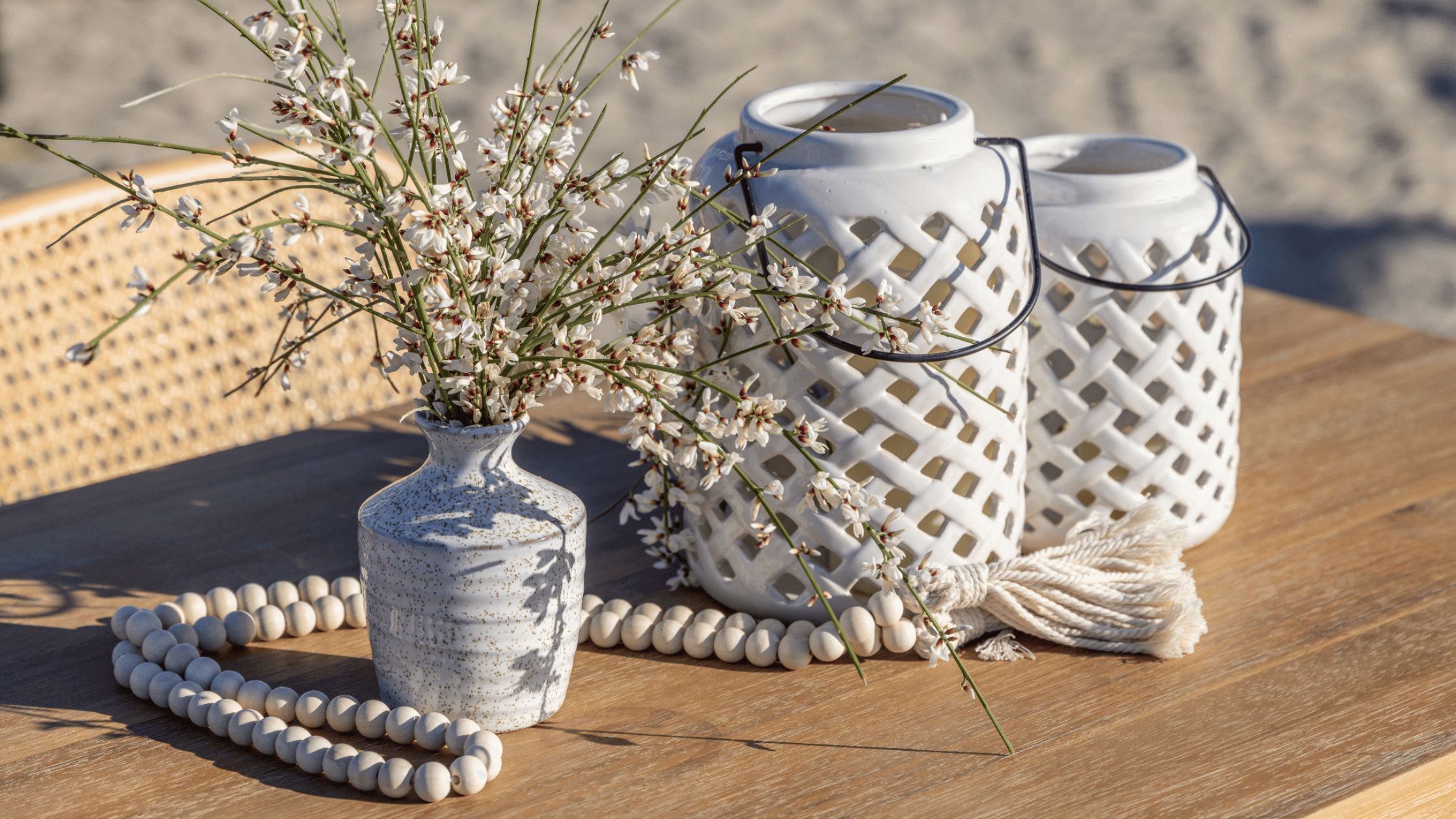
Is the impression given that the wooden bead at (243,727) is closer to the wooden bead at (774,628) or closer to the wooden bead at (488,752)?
the wooden bead at (488,752)

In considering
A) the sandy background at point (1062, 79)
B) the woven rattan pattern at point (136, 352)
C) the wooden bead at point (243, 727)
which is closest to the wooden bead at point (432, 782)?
the wooden bead at point (243, 727)

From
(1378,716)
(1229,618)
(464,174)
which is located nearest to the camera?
(464,174)

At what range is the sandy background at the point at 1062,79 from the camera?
3.58 m

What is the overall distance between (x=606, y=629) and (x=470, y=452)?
0.18 m

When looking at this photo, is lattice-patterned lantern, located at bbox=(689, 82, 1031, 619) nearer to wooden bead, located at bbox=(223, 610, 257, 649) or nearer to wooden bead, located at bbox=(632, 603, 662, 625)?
wooden bead, located at bbox=(632, 603, 662, 625)

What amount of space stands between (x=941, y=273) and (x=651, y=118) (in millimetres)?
3164

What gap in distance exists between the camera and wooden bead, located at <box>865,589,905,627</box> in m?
0.76

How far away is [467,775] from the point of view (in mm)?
637

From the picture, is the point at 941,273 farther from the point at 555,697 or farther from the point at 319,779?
the point at 319,779

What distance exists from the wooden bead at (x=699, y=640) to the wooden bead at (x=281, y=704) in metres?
0.23

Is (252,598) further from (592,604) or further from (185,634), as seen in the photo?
(592,604)

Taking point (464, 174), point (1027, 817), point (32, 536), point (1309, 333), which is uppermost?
point (464, 174)

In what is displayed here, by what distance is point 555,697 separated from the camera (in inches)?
27.9

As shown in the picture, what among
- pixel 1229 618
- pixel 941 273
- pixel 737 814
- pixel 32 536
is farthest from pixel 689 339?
pixel 32 536
